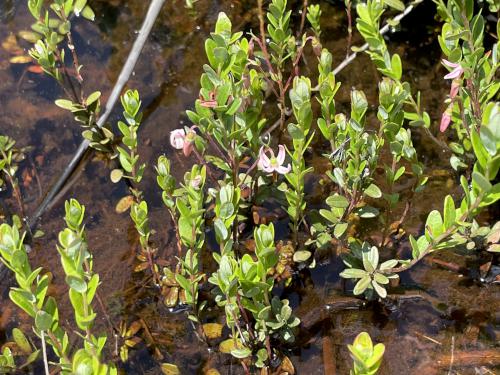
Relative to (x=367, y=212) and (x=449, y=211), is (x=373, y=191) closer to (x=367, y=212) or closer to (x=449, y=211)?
(x=367, y=212)

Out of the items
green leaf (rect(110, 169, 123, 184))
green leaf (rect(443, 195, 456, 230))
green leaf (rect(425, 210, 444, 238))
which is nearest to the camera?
green leaf (rect(443, 195, 456, 230))

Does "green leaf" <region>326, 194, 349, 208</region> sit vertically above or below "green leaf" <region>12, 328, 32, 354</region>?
above

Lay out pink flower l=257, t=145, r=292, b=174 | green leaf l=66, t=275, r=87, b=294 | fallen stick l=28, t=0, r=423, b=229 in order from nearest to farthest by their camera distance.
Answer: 1. green leaf l=66, t=275, r=87, b=294
2. pink flower l=257, t=145, r=292, b=174
3. fallen stick l=28, t=0, r=423, b=229

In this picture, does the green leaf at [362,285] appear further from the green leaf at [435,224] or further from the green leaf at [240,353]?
the green leaf at [240,353]

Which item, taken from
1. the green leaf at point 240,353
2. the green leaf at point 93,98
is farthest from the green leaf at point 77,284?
the green leaf at point 93,98

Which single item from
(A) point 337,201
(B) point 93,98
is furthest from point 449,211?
(B) point 93,98

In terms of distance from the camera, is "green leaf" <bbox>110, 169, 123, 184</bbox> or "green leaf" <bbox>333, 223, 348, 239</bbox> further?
"green leaf" <bbox>110, 169, 123, 184</bbox>

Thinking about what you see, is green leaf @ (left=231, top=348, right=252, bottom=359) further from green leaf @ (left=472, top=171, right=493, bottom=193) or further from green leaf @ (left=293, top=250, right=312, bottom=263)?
green leaf @ (left=472, top=171, right=493, bottom=193)

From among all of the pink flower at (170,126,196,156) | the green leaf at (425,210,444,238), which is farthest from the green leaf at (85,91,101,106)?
the green leaf at (425,210,444,238)

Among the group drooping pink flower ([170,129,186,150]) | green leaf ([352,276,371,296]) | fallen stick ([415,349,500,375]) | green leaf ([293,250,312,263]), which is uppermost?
drooping pink flower ([170,129,186,150])

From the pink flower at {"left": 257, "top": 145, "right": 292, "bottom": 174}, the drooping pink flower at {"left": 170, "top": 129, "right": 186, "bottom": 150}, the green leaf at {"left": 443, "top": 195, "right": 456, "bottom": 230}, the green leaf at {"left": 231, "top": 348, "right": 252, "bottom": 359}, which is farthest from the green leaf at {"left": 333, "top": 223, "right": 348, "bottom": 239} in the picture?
the drooping pink flower at {"left": 170, "top": 129, "right": 186, "bottom": 150}
